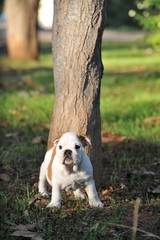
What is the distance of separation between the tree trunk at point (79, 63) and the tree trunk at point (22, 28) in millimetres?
13160

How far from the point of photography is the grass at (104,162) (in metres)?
4.38

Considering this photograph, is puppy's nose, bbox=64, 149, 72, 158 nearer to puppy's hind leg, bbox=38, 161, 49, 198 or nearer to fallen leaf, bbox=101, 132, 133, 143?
puppy's hind leg, bbox=38, 161, 49, 198

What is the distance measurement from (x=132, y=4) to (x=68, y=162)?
35147mm

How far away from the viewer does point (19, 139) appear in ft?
25.5

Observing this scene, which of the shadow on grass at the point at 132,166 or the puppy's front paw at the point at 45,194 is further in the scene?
the shadow on grass at the point at 132,166

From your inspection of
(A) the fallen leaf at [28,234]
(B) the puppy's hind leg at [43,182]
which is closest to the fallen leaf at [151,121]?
(B) the puppy's hind leg at [43,182]

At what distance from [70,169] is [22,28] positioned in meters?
14.5

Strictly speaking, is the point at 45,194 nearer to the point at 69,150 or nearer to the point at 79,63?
the point at 69,150

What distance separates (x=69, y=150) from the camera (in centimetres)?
458

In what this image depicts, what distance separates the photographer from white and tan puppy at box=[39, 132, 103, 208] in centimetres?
458

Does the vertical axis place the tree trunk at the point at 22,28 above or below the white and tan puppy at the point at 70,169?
below

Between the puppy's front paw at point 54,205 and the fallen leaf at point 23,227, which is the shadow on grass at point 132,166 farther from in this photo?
the fallen leaf at point 23,227

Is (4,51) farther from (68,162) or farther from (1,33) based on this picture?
(68,162)

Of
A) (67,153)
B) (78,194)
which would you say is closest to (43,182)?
(78,194)
